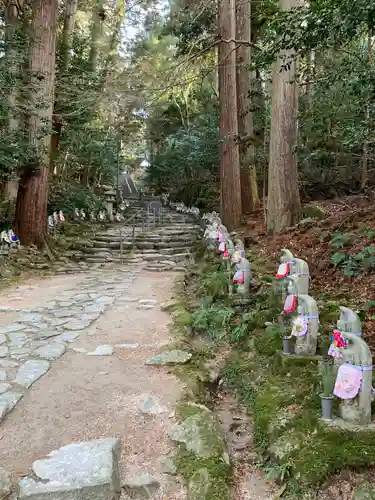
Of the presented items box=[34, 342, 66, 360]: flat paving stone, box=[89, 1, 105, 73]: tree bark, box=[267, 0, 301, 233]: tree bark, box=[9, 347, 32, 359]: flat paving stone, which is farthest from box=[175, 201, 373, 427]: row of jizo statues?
box=[89, 1, 105, 73]: tree bark

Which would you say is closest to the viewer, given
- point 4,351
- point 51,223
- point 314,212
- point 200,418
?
point 200,418

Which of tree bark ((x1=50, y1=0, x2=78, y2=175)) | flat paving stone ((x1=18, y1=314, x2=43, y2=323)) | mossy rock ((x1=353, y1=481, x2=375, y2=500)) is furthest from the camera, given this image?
tree bark ((x1=50, y1=0, x2=78, y2=175))

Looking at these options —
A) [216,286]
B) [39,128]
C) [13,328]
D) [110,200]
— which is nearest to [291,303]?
[216,286]

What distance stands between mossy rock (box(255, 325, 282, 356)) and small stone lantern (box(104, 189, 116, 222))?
14586 mm

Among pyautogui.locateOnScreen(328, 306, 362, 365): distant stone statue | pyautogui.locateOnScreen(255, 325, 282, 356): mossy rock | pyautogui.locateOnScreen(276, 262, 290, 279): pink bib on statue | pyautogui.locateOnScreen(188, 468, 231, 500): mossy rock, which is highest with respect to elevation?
pyautogui.locateOnScreen(276, 262, 290, 279): pink bib on statue

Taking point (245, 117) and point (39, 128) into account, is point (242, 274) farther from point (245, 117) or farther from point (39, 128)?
point (245, 117)

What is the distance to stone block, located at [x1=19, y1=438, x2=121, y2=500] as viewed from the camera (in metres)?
2.16

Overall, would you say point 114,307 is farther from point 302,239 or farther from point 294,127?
point 294,127

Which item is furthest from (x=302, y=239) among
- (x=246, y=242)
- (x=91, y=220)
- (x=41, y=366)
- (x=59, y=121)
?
(x=91, y=220)

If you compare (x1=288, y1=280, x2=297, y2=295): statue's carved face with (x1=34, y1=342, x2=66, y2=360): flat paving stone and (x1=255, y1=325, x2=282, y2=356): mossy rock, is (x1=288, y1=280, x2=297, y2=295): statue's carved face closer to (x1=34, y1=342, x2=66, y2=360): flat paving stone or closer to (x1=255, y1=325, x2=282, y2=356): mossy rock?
(x1=255, y1=325, x2=282, y2=356): mossy rock

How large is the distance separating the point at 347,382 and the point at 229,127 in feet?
26.8

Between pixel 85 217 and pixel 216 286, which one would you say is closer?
pixel 216 286

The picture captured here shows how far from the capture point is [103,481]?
7.31 ft

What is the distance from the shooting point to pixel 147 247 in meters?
12.6
